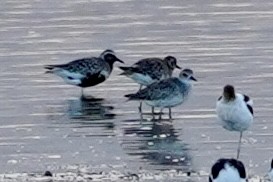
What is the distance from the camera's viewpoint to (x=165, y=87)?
16922 millimetres

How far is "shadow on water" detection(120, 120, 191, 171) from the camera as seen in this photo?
13414mm

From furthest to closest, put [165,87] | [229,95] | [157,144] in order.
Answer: [165,87]
[157,144]
[229,95]

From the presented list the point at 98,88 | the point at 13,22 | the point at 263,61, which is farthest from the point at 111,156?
the point at 13,22

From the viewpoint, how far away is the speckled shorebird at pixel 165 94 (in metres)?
16.5

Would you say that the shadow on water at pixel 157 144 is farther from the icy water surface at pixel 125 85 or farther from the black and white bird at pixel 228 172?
the black and white bird at pixel 228 172

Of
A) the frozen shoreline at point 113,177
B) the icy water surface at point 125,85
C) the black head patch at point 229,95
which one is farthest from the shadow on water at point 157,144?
the black head patch at point 229,95

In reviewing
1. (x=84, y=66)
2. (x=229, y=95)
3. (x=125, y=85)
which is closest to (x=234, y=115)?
(x=229, y=95)

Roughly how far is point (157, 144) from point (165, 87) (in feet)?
8.41

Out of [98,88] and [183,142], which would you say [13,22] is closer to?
[98,88]

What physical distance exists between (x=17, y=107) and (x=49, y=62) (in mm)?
3715

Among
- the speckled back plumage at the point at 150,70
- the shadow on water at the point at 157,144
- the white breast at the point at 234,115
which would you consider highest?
the speckled back plumage at the point at 150,70

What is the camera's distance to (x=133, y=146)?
14.2m

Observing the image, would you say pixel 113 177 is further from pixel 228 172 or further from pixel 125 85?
pixel 125 85

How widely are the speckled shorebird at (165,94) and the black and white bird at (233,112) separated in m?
2.13
